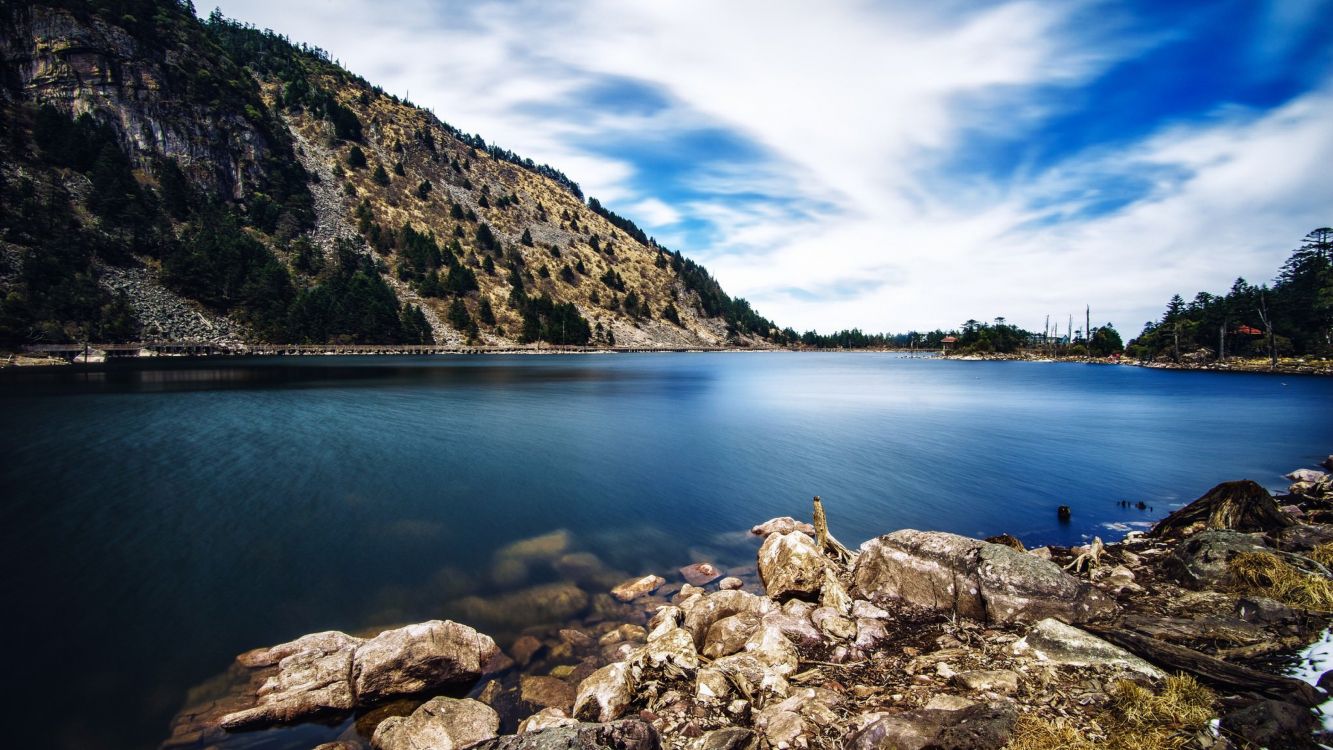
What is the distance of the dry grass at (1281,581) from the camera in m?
8.74

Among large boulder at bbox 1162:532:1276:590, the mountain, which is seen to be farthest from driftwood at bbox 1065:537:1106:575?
the mountain

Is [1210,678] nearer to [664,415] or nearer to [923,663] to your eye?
[923,663]

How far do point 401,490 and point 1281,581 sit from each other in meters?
27.2

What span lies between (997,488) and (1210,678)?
800 inches

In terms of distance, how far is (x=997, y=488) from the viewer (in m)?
25.1

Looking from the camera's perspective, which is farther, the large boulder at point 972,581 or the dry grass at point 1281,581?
the large boulder at point 972,581

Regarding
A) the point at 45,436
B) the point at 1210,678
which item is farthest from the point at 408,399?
the point at 1210,678

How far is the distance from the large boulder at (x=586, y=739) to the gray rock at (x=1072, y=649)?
20.5 ft

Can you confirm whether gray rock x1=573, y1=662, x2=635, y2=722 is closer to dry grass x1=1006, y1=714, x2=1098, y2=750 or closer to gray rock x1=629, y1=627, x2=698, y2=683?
gray rock x1=629, y1=627, x2=698, y2=683

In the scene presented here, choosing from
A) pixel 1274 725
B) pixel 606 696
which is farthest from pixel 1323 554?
pixel 606 696

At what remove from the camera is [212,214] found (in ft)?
423

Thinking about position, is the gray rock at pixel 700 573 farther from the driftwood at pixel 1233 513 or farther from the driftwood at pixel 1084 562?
the driftwood at pixel 1233 513

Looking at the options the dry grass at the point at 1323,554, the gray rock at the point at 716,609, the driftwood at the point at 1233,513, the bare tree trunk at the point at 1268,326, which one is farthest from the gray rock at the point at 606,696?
the bare tree trunk at the point at 1268,326

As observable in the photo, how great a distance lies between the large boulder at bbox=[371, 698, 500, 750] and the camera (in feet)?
25.6
